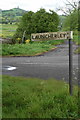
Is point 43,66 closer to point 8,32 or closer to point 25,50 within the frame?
point 25,50

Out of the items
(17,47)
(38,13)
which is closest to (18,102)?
(17,47)

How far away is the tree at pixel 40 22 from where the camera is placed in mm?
12320

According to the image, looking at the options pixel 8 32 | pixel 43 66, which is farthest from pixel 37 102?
pixel 8 32

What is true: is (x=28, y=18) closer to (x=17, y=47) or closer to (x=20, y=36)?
(x=20, y=36)

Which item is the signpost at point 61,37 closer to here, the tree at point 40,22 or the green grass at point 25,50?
the green grass at point 25,50

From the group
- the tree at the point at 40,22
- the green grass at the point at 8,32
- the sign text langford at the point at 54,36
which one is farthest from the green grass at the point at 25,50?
the sign text langford at the point at 54,36

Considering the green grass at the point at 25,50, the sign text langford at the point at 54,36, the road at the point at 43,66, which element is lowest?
the road at the point at 43,66

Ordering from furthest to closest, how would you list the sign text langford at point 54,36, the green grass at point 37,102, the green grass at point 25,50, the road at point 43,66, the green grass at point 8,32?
the green grass at point 8,32 → the green grass at point 25,50 → the road at point 43,66 → the sign text langford at point 54,36 → the green grass at point 37,102

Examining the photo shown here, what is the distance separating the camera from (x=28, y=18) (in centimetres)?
1316

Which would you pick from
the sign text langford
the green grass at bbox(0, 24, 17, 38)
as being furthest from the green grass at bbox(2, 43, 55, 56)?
the sign text langford

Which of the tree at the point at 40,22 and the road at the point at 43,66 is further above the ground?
the tree at the point at 40,22

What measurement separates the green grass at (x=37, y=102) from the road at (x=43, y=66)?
1.31m

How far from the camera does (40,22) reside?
1238cm

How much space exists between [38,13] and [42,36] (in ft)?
25.6
